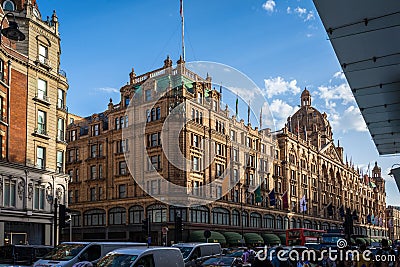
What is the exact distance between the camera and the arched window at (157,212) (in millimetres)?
60469

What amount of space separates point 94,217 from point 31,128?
99.4 ft

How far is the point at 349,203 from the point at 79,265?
118210mm

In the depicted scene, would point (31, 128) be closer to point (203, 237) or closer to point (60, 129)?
point (60, 129)

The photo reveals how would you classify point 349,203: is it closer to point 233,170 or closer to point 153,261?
point 233,170

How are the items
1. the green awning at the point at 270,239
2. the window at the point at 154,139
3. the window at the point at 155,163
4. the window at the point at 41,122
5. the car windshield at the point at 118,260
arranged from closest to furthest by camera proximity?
1. the car windshield at the point at 118,260
2. the window at the point at 41,122
3. the window at the point at 155,163
4. the window at the point at 154,139
5. the green awning at the point at 270,239

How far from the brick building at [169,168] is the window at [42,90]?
20.1m

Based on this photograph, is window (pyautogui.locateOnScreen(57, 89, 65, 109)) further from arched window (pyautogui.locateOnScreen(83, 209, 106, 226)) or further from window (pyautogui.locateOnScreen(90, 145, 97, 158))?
window (pyautogui.locateOnScreen(90, 145, 97, 158))

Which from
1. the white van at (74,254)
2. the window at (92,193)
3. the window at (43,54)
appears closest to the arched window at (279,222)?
the window at (92,193)

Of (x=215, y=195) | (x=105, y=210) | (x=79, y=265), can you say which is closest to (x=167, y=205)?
(x=215, y=195)

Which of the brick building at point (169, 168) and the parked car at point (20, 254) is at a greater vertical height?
the brick building at point (169, 168)

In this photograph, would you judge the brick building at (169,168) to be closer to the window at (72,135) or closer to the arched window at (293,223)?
the window at (72,135)

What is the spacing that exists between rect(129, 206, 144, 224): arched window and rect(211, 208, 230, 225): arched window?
9.02 m

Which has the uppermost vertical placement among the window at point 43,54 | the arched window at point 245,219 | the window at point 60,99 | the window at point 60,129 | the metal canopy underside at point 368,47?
the window at point 43,54

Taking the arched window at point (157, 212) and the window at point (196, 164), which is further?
the window at point (196, 164)
